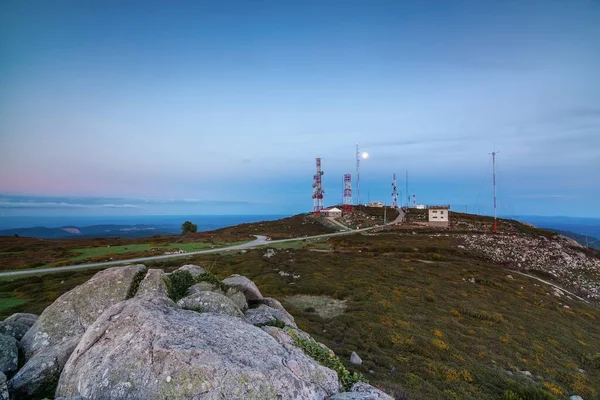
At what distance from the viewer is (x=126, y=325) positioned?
30.9 ft

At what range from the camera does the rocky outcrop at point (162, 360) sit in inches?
315

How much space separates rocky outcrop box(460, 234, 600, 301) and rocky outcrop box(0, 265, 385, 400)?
67.6 metres

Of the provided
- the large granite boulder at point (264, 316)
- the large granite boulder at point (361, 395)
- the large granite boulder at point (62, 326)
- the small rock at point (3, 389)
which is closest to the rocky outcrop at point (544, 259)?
the large granite boulder at point (264, 316)

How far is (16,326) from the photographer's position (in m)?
13.4

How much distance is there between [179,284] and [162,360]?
922cm

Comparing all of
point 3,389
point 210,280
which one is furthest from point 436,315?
point 3,389

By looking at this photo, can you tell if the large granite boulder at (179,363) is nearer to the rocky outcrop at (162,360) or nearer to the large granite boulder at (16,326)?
the rocky outcrop at (162,360)

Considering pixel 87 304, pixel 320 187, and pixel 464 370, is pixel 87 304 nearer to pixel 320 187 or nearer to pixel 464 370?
pixel 464 370

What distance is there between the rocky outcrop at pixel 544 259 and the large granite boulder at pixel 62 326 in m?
71.6

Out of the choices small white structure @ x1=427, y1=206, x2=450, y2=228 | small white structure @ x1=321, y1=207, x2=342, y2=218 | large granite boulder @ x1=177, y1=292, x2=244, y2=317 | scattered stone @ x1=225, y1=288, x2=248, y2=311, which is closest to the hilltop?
scattered stone @ x1=225, y1=288, x2=248, y2=311

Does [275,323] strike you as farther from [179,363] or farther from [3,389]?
[3,389]

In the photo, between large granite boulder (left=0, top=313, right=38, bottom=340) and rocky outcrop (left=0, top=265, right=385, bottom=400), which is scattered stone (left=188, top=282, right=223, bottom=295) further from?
large granite boulder (left=0, top=313, right=38, bottom=340)

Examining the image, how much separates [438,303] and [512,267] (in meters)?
44.1

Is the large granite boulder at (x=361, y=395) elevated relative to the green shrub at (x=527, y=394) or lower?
elevated
